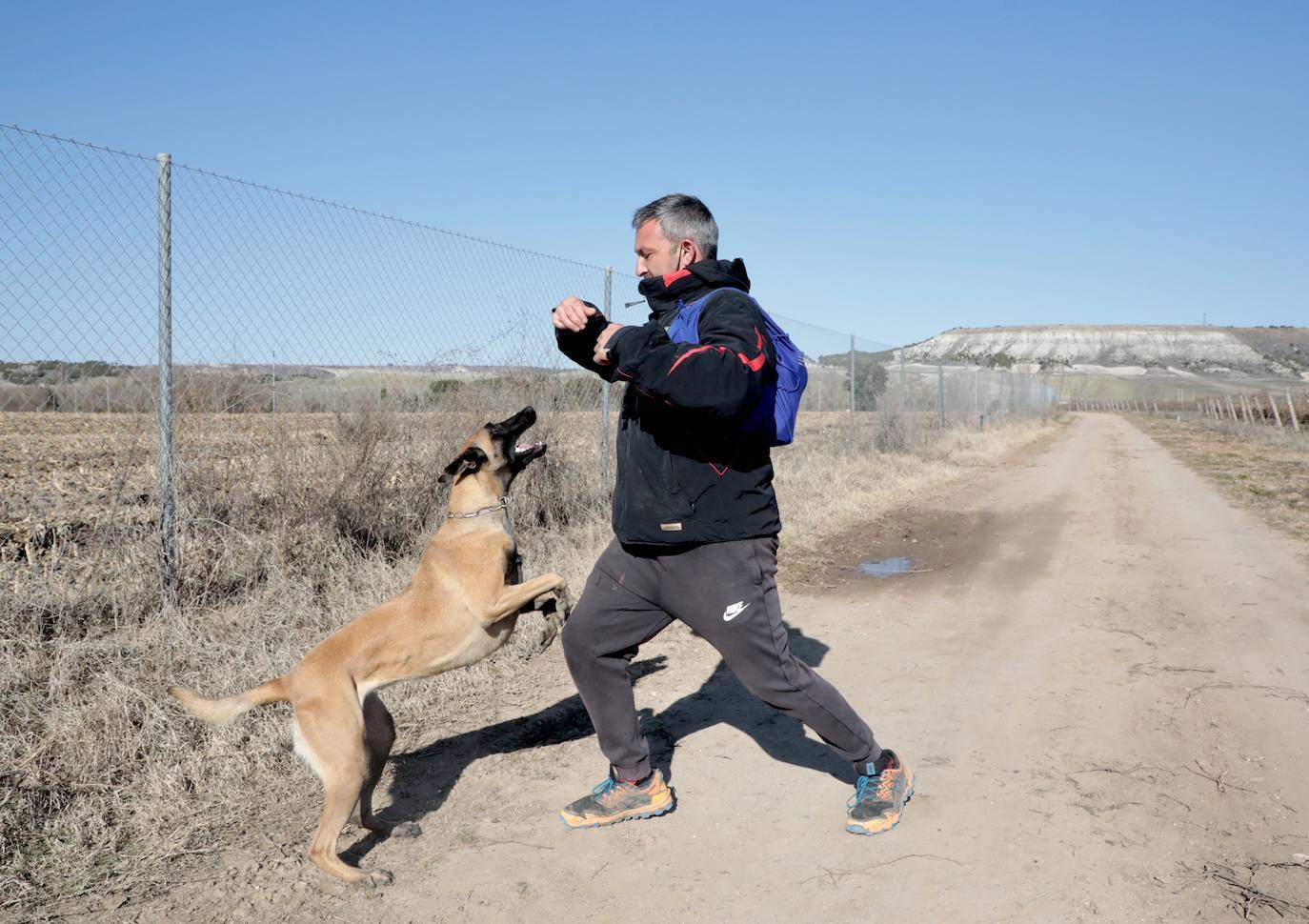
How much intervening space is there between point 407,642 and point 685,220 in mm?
1834

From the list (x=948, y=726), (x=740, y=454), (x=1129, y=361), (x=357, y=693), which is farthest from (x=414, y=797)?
(x=1129, y=361)

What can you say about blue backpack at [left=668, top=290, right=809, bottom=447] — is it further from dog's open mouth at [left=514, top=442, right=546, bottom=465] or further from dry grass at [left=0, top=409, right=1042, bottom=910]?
dry grass at [left=0, top=409, right=1042, bottom=910]

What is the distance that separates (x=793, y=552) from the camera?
820 centimetres

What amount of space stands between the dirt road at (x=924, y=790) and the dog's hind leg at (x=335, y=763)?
0.25 feet

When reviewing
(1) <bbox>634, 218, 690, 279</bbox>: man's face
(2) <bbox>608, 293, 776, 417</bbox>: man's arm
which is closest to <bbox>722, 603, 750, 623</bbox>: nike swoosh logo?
(2) <bbox>608, 293, 776, 417</bbox>: man's arm

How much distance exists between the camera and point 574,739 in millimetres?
4117

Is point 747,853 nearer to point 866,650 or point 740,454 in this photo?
point 740,454

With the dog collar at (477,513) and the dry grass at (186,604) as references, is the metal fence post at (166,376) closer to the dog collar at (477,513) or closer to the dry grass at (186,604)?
the dry grass at (186,604)

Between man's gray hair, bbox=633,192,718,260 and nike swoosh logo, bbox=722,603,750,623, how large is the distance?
1.18 metres

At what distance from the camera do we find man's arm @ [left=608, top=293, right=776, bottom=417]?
2.62 m

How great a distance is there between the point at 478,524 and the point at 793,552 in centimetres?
478

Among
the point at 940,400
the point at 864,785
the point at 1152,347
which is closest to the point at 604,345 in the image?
the point at 864,785

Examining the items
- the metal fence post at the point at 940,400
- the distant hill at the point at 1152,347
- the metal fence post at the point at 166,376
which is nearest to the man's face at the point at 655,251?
the metal fence post at the point at 166,376

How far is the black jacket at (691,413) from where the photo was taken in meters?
2.64
